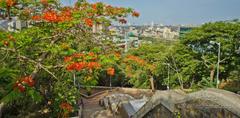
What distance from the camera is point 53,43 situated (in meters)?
10.8

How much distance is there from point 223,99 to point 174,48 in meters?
29.9

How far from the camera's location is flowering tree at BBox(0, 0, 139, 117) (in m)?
9.23

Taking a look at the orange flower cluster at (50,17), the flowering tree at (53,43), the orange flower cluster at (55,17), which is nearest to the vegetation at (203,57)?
the flowering tree at (53,43)

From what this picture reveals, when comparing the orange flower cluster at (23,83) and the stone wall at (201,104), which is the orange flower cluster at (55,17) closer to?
the orange flower cluster at (23,83)

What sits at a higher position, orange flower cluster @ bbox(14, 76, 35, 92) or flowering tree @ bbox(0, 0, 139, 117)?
flowering tree @ bbox(0, 0, 139, 117)

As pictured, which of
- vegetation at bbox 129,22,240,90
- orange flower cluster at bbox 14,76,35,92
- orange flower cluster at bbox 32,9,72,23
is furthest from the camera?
vegetation at bbox 129,22,240,90

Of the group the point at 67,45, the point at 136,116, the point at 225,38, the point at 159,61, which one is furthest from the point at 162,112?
the point at 159,61

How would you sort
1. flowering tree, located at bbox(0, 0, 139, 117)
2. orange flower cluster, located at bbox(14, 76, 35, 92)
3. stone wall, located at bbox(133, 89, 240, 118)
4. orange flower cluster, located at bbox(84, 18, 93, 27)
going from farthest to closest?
1. orange flower cluster, located at bbox(84, 18, 93, 27)
2. flowering tree, located at bbox(0, 0, 139, 117)
3. orange flower cluster, located at bbox(14, 76, 35, 92)
4. stone wall, located at bbox(133, 89, 240, 118)

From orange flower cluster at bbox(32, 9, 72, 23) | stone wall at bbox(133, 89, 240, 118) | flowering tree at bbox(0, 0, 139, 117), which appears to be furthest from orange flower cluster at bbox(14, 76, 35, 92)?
stone wall at bbox(133, 89, 240, 118)

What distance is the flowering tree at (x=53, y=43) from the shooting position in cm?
923

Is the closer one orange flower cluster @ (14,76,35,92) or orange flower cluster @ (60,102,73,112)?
orange flower cluster @ (14,76,35,92)

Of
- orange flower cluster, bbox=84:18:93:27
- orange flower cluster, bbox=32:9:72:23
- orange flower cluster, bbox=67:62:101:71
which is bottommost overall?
orange flower cluster, bbox=67:62:101:71

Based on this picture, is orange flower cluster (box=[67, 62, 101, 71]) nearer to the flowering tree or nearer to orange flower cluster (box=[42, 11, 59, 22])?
the flowering tree

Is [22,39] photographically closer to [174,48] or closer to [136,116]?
[136,116]
